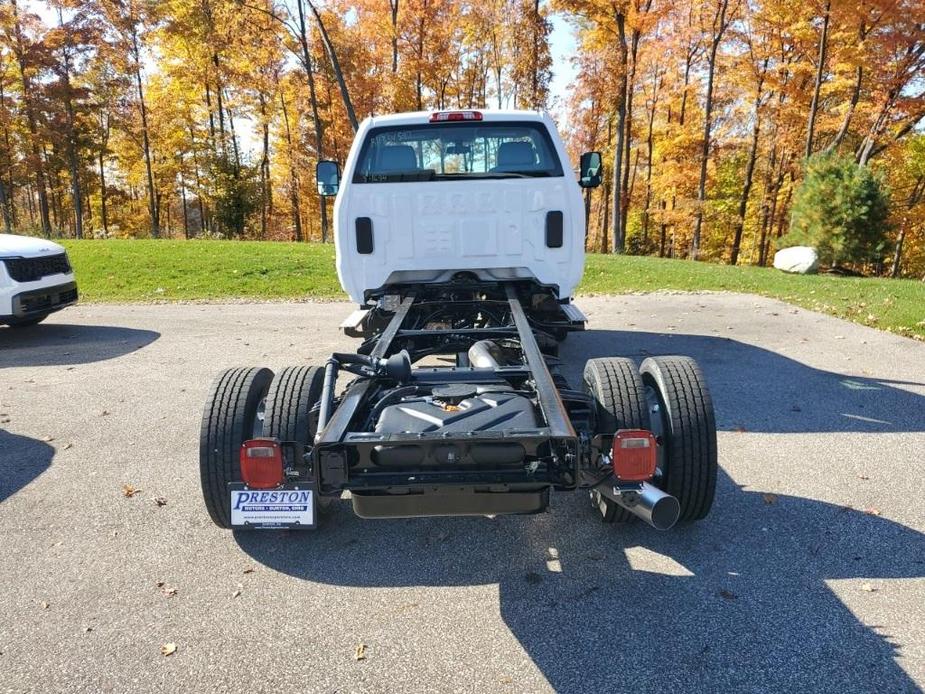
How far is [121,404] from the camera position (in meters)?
5.45

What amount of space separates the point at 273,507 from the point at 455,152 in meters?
4.06

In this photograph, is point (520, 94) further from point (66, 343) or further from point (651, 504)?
point (651, 504)

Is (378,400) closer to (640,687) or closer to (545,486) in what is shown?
(545,486)

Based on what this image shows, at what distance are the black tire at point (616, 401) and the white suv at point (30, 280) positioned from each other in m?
7.46

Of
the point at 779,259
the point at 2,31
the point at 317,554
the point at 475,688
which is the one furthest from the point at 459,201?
the point at 2,31

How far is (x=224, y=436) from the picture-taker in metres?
2.90

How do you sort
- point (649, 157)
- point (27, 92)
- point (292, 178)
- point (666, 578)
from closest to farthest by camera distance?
point (666, 578)
point (27, 92)
point (649, 157)
point (292, 178)

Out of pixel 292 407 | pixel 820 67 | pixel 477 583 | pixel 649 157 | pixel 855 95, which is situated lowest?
pixel 477 583

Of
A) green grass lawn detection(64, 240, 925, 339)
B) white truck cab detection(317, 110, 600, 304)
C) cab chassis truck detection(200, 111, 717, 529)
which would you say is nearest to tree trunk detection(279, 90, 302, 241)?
green grass lawn detection(64, 240, 925, 339)

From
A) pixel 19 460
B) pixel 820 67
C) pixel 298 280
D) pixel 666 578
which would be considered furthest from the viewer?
pixel 820 67

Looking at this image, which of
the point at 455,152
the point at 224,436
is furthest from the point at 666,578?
the point at 455,152

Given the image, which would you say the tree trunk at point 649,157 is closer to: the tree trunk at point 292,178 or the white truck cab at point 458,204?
the tree trunk at point 292,178

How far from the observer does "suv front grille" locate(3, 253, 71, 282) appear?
7.39 metres

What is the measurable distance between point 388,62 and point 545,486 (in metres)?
27.1
